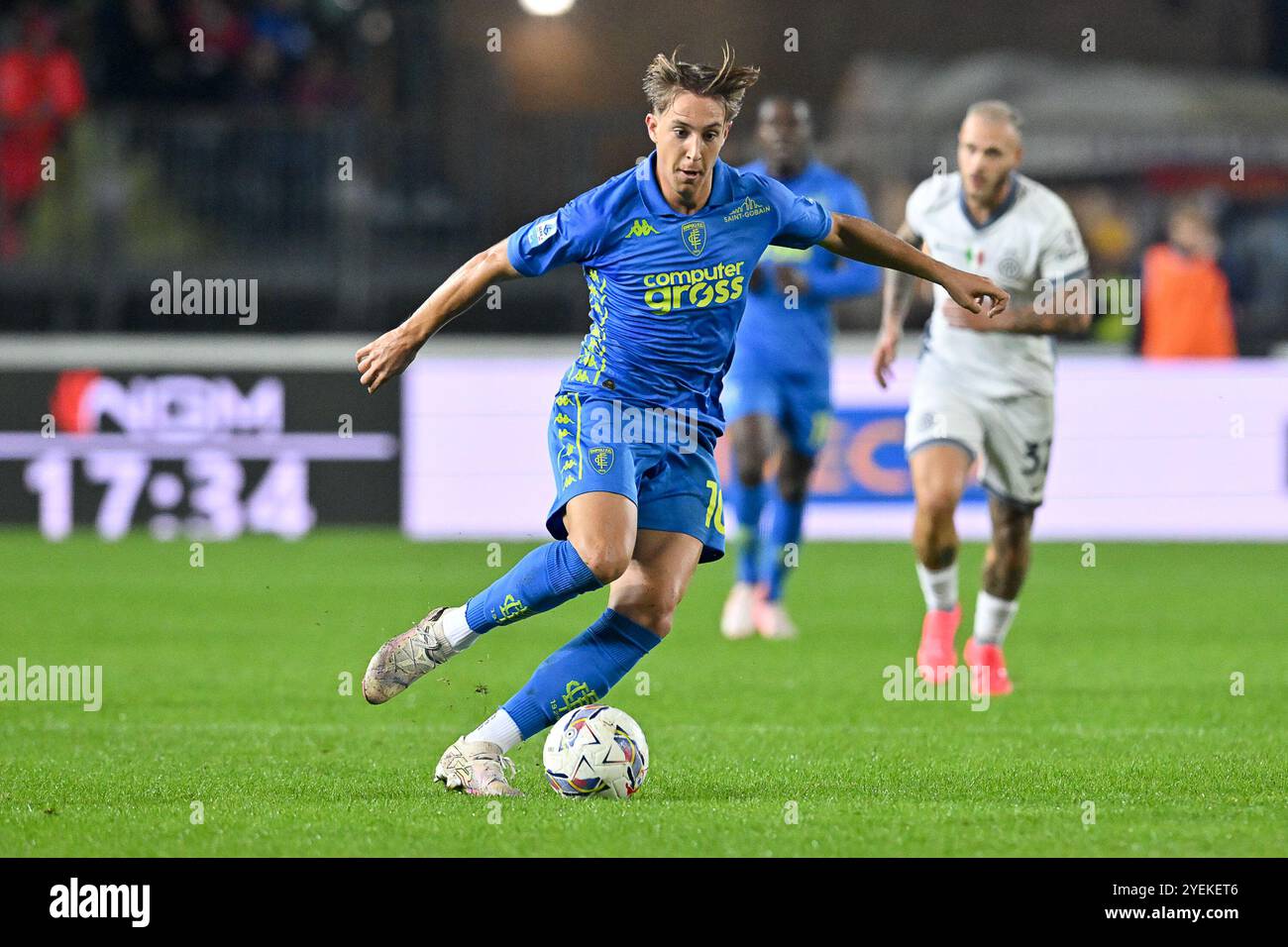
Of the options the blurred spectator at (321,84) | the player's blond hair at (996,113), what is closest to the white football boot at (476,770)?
the player's blond hair at (996,113)

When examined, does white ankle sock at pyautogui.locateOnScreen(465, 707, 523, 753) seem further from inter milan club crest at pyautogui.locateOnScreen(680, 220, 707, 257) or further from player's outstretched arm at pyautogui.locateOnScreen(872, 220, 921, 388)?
player's outstretched arm at pyautogui.locateOnScreen(872, 220, 921, 388)

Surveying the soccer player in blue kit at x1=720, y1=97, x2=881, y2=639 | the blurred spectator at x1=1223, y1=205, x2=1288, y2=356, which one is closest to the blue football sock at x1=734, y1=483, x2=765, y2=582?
the soccer player in blue kit at x1=720, y1=97, x2=881, y2=639

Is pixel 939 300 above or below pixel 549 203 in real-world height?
below

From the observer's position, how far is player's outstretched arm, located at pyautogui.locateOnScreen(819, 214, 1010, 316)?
606cm

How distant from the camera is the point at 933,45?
19828 millimetres

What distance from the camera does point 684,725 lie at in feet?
24.3

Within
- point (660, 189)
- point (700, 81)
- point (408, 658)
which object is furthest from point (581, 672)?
point (700, 81)

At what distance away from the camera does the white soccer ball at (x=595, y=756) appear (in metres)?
5.76

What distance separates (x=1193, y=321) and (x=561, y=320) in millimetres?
4776

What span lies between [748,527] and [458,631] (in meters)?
4.73

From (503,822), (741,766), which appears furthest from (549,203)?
(503,822)

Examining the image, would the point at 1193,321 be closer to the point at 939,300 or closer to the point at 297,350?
the point at 297,350

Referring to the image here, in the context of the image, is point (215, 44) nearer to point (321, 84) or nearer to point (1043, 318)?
point (321, 84)

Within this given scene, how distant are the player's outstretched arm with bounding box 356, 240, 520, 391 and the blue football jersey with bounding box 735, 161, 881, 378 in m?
4.64
